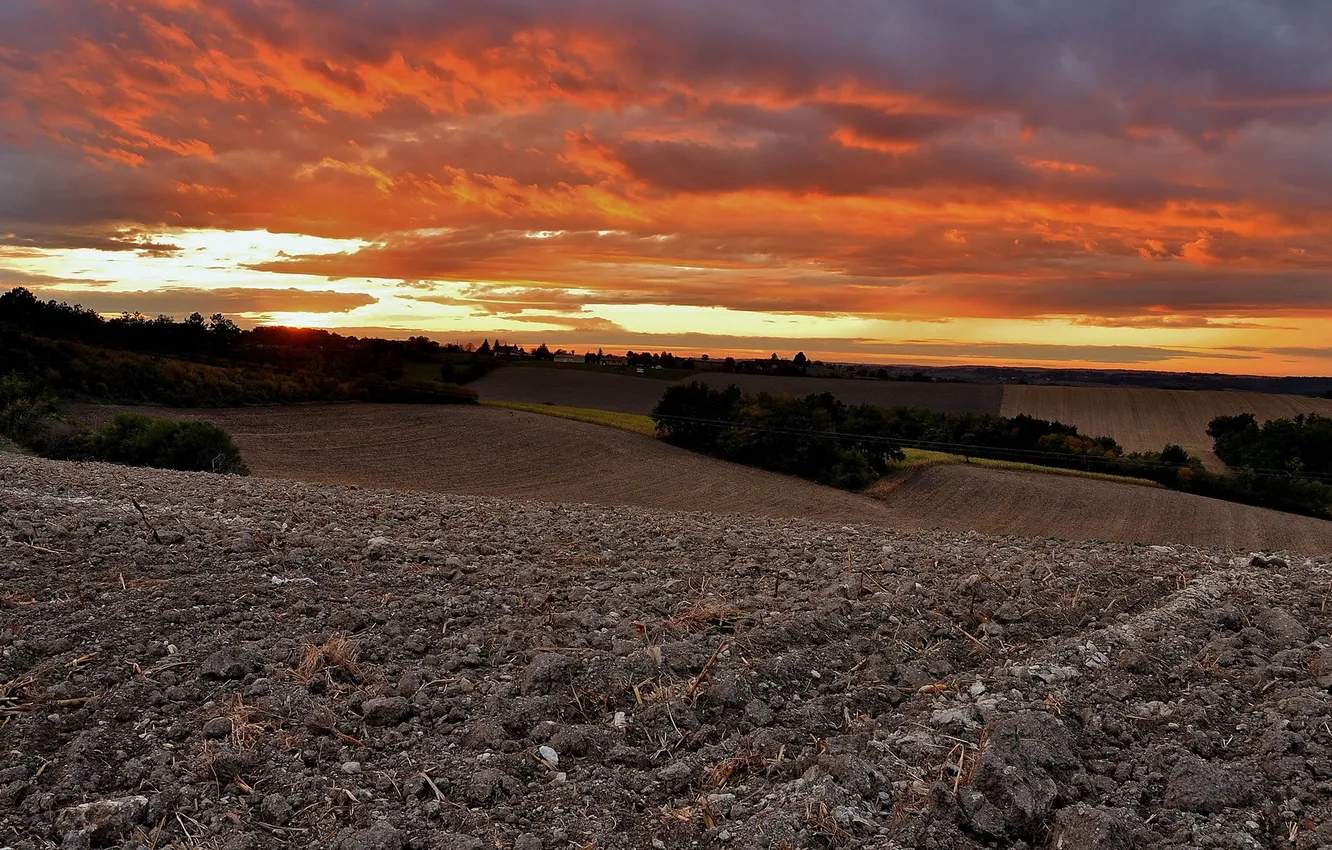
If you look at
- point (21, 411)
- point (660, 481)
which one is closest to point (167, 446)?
point (21, 411)

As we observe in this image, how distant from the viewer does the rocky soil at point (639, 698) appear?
134 inches

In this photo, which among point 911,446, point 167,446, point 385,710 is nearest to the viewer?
point 385,710

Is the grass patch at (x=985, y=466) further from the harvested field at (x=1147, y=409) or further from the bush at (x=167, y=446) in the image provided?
the bush at (x=167, y=446)

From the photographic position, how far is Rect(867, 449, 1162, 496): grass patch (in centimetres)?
4228

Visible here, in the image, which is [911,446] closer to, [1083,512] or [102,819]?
[1083,512]

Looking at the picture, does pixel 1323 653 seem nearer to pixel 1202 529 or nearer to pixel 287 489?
pixel 287 489

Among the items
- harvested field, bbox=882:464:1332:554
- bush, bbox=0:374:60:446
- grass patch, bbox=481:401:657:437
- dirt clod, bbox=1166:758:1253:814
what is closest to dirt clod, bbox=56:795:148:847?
dirt clod, bbox=1166:758:1253:814

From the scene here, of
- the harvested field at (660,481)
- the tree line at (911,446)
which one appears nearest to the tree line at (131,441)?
the harvested field at (660,481)

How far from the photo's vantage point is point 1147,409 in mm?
64938

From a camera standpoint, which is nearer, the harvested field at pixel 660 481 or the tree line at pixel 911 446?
the harvested field at pixel 660 481

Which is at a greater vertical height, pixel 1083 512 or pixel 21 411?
pixel 21 411

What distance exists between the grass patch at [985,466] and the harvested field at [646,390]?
8.74 m

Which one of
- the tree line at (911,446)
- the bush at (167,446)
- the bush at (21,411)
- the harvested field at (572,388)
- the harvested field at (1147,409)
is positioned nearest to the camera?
the bush at (167,446)

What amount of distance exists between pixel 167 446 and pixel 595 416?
29208 millimetres
